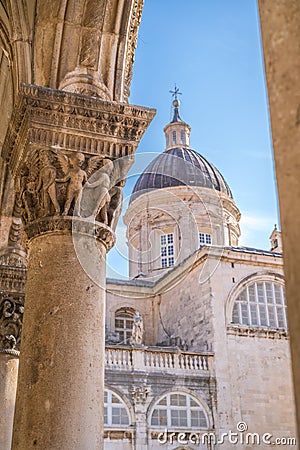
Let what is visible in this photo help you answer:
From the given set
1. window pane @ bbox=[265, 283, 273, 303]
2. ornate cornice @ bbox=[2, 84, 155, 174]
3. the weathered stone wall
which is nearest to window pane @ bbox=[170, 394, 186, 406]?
the weathered stone wall

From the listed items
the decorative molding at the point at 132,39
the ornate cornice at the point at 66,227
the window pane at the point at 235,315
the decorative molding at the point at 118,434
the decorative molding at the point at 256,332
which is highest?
the window pane at the point at 235,315

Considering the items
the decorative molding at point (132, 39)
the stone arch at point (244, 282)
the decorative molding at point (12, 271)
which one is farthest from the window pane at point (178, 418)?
the decorative molding at point (132, 39)

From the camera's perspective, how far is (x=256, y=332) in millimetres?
21281

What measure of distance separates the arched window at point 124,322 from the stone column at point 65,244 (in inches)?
856

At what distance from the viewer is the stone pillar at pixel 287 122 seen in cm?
117

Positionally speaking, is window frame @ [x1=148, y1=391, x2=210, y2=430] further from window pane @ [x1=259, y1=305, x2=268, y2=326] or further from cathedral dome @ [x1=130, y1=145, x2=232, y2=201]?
cathedral dome @ [x1=130, y1=145, x2=232, y2=201]

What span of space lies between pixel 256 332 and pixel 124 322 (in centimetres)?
707

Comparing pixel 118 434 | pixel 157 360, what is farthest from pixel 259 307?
pixel 118 434

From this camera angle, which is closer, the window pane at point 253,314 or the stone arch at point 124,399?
the stone arch at point 124,399

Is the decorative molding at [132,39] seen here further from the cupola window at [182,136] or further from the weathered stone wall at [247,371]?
the cupola window at [182,136]

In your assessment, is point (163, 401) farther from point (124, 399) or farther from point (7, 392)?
point (7, 392)

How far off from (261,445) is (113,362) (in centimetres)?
584

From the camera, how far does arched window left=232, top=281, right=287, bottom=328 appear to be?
21688mm

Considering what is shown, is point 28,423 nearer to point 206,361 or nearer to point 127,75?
point 127,75
